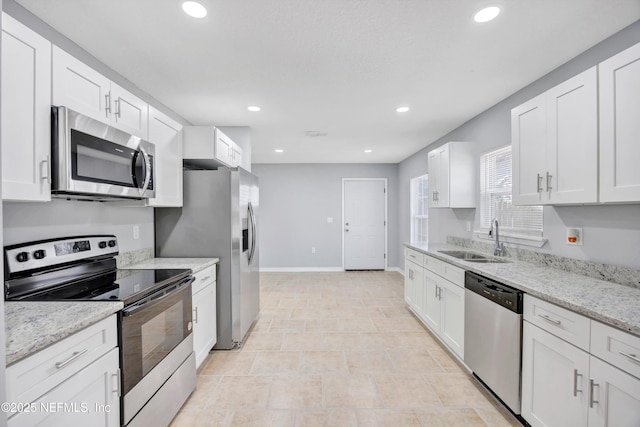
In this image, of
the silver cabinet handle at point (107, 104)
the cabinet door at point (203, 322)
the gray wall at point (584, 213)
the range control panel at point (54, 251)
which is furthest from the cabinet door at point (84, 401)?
the gray wall at point (584, 213)

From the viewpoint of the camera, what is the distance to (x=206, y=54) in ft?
6.89

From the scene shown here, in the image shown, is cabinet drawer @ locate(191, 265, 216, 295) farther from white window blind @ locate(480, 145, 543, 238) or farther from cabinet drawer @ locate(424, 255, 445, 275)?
white window blind @ locate(480, 145, 543, 238)

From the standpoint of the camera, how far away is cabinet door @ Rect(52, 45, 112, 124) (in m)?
1.43

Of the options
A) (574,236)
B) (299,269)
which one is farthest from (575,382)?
(299,269)

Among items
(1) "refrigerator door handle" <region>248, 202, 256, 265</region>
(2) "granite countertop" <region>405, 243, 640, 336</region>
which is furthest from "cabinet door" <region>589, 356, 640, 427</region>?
(1) "refrigerator door handle" <region>248, 202, 256, 265</region>

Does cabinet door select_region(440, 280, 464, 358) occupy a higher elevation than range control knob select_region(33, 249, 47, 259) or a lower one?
lower

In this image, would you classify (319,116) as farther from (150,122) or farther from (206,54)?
(150,122)

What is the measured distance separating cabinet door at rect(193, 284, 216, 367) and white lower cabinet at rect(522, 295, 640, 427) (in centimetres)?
228

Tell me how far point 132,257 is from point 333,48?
230 cm

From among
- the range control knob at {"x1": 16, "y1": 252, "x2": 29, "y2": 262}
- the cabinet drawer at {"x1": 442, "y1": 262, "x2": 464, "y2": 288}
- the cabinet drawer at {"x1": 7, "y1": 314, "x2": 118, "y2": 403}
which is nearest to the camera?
the cabinet drawer at {"x1": 7, "y1": 314, "x2": 118, "y2": 403}

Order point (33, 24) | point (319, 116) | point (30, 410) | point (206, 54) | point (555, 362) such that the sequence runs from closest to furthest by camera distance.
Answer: point (30, 410) < point (555, 362) < point (33, 24) < point (206, 54) < point (319, 116)

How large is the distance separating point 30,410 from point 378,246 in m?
6.13

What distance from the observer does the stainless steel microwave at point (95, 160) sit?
1.40m

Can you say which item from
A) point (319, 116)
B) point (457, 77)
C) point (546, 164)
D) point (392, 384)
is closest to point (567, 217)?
point (546, 164)
